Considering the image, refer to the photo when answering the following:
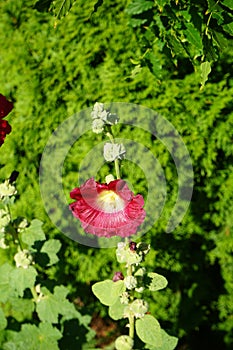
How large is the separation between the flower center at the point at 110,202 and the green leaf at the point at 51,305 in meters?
0.50

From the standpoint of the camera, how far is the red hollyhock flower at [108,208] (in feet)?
3.28

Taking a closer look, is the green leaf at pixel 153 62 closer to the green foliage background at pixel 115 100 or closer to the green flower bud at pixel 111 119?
the green flower bud at pixel 111 119

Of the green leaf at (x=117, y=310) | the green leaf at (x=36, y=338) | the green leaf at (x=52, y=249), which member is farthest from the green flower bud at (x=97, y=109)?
the green leaf at (x=36, y=338)

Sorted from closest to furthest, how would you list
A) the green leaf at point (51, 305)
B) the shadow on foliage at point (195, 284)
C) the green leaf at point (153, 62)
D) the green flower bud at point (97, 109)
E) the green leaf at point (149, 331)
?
1. the green flower bud at point (97, 109)
2. the green leaf at point (149, 331)
3. the green leaf at point (153, 62)
4. the green leaf at point (51, 305)
5. the shadow on foliage at point (195, 284)

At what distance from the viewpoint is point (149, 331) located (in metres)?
1.17

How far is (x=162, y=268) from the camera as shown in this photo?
1999 millimetres

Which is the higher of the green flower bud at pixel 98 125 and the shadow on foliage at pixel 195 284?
the green flower bud at pixel 98 125

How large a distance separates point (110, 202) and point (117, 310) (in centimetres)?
30

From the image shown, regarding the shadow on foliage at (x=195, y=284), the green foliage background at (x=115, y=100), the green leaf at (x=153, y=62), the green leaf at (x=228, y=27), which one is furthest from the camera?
the shadow on foliage at (x=195, y=284)

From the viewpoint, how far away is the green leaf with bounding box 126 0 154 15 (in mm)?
1249

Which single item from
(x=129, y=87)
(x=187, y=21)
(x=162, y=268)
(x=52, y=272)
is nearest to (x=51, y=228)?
(x=52, y=272)

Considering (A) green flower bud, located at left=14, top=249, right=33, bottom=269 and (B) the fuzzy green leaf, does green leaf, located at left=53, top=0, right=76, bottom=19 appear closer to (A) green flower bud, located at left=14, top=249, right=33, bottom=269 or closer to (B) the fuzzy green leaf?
(A) green flower bud, located at left=14, top=249, right=33, bottom=269

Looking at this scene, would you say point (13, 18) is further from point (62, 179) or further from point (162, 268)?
point (162, 268)

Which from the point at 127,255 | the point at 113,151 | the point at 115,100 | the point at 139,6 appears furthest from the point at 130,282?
the point at 115,100
